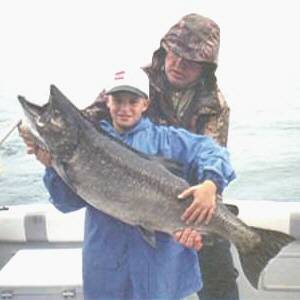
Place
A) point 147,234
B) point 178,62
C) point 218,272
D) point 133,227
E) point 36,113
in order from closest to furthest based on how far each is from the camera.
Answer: point 36,113
point 147,234
point 133,227
point 178,62
point 218,272

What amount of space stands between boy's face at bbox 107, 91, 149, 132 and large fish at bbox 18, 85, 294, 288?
0.40 ft

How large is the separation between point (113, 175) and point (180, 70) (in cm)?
96

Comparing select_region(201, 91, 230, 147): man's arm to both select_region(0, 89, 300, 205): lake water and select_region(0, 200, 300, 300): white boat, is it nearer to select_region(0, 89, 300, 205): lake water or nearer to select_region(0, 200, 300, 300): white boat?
select_region(0, 200, 300, 300): white boat

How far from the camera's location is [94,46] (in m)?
19.9

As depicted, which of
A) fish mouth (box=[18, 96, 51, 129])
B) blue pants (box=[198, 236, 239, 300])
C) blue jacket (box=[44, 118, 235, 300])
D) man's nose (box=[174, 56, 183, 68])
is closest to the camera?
fish mouth (box=[18, 96, 51, 129])

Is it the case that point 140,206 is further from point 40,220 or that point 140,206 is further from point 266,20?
point 266,20

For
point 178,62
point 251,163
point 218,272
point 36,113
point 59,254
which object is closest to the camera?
point 36,113

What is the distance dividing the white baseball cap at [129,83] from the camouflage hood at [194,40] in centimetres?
56

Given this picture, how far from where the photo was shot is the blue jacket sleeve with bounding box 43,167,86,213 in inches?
110

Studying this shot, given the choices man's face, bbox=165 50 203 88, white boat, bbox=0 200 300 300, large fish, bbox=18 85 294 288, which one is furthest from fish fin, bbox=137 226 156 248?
white boat, bbox=0 200 300 300

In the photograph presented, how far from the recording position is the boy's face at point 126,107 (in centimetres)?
283

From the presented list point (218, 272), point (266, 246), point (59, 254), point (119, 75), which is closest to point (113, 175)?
point (119, 75)

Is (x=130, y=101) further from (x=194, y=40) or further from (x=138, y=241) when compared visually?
(x=194, y=40)

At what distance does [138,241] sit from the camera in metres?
2.85
